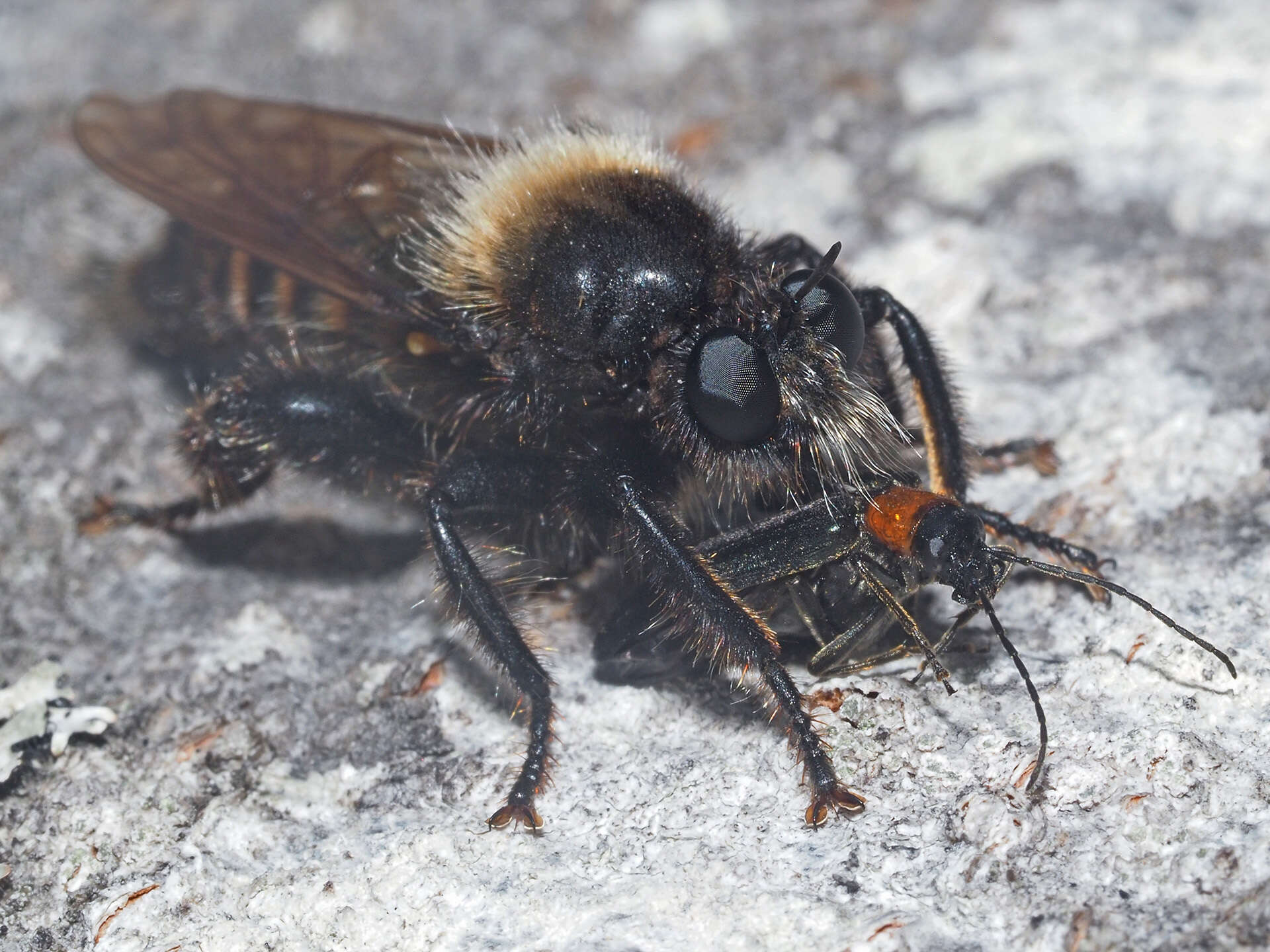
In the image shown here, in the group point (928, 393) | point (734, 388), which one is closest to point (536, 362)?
point (734, 388)

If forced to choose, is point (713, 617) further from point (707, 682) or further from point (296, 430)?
point (296, 430)

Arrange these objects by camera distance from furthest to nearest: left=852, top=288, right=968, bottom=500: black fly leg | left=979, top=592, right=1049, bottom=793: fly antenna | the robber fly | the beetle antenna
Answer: left=852, top=288, right=968, bottom=500: black fly leg, the robber fly, the beetle antenna, left=979, top=592, right=1049, bottom=793: fly antenna

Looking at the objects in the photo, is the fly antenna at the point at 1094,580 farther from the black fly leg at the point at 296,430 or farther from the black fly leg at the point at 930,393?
the black fly leg at the point at 296,430

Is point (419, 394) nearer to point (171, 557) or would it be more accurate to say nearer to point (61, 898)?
point (171, 557)

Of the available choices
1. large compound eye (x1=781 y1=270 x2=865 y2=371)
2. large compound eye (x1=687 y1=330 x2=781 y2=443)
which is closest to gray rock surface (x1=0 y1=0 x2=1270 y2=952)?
large compound eye (x1=687 y1=330 x2=781 y2=443)

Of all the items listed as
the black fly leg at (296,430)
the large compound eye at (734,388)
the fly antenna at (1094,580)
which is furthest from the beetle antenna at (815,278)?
the black fly leg at (296,430)

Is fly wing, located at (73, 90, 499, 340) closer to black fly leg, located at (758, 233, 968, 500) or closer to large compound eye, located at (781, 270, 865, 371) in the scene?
large compound eye, located at (781, 270, 865, 371)

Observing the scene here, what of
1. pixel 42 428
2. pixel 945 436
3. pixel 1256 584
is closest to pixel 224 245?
pixel 42 428
